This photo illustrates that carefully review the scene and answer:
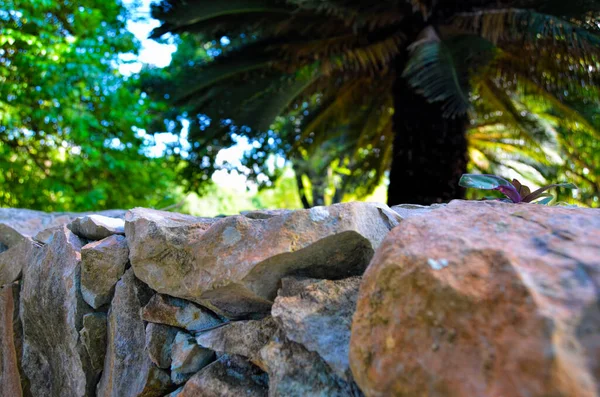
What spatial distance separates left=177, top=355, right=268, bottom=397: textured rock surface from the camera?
138 centimetres

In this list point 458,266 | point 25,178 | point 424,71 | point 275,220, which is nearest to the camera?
point 458,266

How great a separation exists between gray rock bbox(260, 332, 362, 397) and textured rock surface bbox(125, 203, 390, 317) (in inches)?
8.8

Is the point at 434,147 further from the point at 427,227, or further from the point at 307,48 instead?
the point at 427,227

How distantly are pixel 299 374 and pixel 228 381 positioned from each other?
0.96 ft

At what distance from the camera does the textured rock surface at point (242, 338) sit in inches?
56.1

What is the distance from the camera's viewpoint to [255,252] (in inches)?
55.4

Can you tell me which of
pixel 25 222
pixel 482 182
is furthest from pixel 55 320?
pixel 482 182

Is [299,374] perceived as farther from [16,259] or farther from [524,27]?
[524,27]

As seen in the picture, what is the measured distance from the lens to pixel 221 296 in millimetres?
1533

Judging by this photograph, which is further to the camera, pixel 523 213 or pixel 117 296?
pixel 117 296

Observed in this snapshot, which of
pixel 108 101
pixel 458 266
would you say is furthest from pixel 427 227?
pixel 108 101

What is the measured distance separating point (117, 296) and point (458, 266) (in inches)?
53.9

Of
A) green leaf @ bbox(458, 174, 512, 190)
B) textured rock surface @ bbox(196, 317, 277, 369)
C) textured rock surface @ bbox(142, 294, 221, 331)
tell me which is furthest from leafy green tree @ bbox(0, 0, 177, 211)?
green leaf @ bbox(458, 174, 512, 190)

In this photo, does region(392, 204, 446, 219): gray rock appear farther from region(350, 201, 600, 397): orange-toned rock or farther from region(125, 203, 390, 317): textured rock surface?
region(350, 201, 600, 397): orange-toned rock
